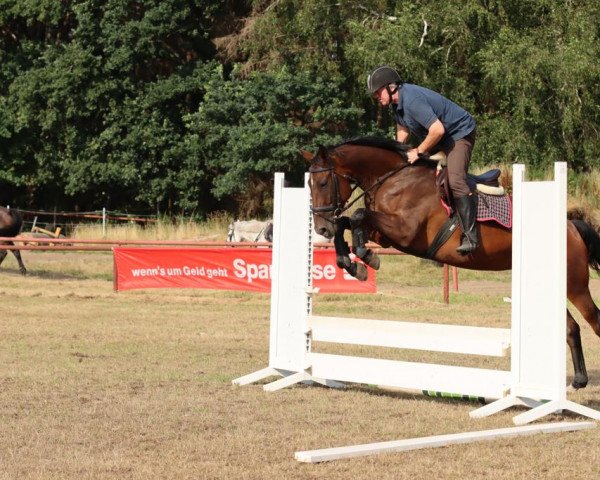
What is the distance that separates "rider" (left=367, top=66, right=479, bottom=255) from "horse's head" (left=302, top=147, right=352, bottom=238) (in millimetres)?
646

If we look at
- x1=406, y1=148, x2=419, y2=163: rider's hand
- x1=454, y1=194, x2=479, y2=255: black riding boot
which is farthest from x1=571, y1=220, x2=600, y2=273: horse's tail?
x1=406, y1=148, x2=419, y2=163: rider's hand

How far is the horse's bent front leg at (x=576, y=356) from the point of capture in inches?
334

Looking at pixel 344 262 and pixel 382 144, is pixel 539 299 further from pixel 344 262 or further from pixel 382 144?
pixel 382 144

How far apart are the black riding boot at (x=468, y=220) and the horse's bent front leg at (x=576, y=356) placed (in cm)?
107

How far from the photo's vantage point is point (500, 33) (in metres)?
28.3

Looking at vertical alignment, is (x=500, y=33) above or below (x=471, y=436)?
above

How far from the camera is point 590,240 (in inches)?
346

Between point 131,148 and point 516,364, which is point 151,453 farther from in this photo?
point 131,148

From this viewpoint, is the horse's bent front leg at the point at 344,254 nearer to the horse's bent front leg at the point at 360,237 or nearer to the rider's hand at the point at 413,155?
the horse's bent front leg at the point at 360,237

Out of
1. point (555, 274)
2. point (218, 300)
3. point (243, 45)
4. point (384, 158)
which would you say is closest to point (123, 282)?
point (218, 300)

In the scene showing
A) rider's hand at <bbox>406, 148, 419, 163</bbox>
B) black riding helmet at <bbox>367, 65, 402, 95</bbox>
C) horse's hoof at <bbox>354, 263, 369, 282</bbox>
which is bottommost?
horse's hoof at <bbox>354, 263, 369, 282</bbox>

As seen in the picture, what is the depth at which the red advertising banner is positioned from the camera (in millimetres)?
19000

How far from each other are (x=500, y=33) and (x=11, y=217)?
13589 millimetres

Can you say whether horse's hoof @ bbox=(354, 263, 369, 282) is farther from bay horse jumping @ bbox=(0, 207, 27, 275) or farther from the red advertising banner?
bay horse jumping @ bbox=(0, 207, 27, 275)
